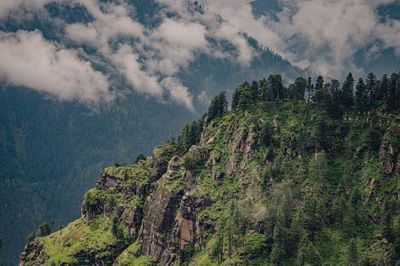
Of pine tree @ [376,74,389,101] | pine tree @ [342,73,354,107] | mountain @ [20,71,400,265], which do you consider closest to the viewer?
mountain @ [20,71,400,265]

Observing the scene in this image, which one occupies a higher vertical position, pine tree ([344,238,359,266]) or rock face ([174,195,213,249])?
rock face ([174,195,213,249])

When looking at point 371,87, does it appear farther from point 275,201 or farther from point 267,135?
point 275,201

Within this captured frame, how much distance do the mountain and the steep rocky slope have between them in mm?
500

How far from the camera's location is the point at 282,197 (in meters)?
139

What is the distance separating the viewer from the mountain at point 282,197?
127375mm

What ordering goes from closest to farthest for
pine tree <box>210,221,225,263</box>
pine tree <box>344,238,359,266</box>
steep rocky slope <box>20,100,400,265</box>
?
pine tree <box>344,238,359,266</box> → steep rocky slope <box>20,100,400,265</box> → pine tree <box>210,221,225,263</box>

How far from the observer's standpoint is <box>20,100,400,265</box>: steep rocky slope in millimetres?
127144

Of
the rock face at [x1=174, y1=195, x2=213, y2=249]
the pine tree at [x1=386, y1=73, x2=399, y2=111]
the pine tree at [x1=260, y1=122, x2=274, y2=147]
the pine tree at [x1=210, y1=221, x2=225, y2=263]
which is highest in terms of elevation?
the pine tree at [x1=386, y1=73, x2=399, y2=111]

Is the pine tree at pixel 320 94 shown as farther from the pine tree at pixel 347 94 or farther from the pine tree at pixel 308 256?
the pine tree at pixel 308 256

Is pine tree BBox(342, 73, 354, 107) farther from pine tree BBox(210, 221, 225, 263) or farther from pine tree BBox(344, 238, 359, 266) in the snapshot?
pine tree BBox(210, 221, 225, 263)

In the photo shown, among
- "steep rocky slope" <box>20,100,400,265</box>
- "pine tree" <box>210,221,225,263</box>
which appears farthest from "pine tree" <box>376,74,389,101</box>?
"pine tree" <box>210,221,225,263</box>

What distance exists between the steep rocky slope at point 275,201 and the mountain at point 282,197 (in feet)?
1.64

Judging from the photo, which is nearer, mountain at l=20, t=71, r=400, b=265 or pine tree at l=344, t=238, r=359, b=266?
pine tree at l=344, t=238, r=359, b=266

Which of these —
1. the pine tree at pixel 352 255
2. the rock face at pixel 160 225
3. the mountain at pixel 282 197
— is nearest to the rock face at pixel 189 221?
the mountain at pixel 282 197
